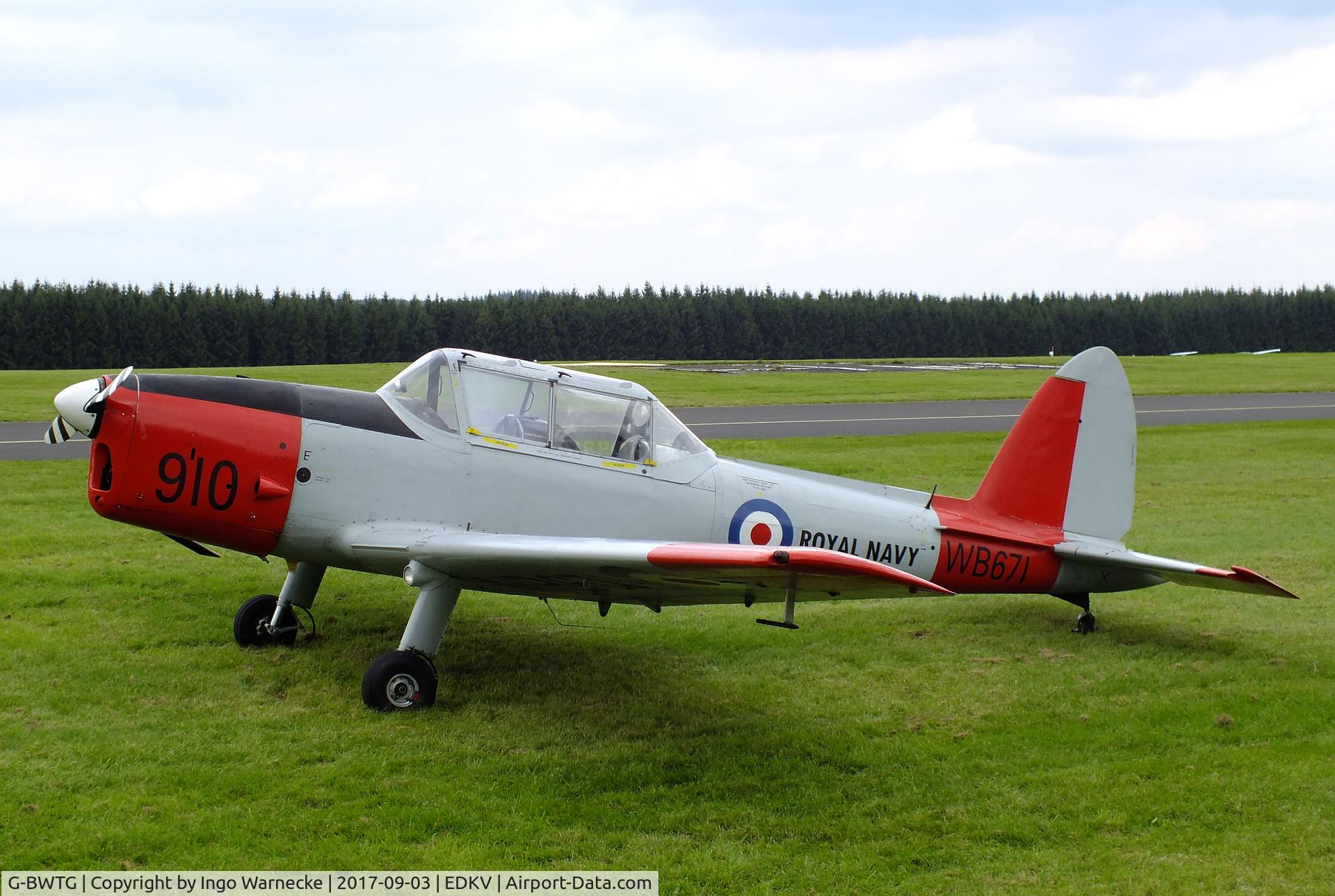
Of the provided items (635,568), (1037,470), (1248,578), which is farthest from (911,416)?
(635,568)

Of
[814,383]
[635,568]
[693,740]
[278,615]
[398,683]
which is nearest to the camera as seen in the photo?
[635,568]

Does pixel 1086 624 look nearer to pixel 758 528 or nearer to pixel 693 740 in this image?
pixel 758 528

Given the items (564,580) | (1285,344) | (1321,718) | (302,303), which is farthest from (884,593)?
(1285,344)

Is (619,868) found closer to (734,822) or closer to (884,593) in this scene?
(734,822)

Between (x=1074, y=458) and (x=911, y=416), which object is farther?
(x=911, y=416)

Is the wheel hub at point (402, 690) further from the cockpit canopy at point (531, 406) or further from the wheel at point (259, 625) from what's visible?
the wheel at point (259, 625)

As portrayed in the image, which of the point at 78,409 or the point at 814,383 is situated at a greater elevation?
the point at 78,409

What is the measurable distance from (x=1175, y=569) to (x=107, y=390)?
23.4 ft

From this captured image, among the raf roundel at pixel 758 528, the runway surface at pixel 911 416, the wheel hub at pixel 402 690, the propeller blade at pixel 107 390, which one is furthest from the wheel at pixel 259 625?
the runway surface at pixel 911 416

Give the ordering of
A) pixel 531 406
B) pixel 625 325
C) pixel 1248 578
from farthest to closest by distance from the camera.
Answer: pixel 625 325, pixel 531 406, pixel 1248 578

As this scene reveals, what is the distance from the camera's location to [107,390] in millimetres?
6598

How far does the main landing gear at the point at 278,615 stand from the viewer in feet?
26.0

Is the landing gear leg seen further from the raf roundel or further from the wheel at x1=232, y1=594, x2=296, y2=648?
the raf roundel

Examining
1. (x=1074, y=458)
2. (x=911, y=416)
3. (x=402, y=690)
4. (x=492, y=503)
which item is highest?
(x=1074, y=458)
